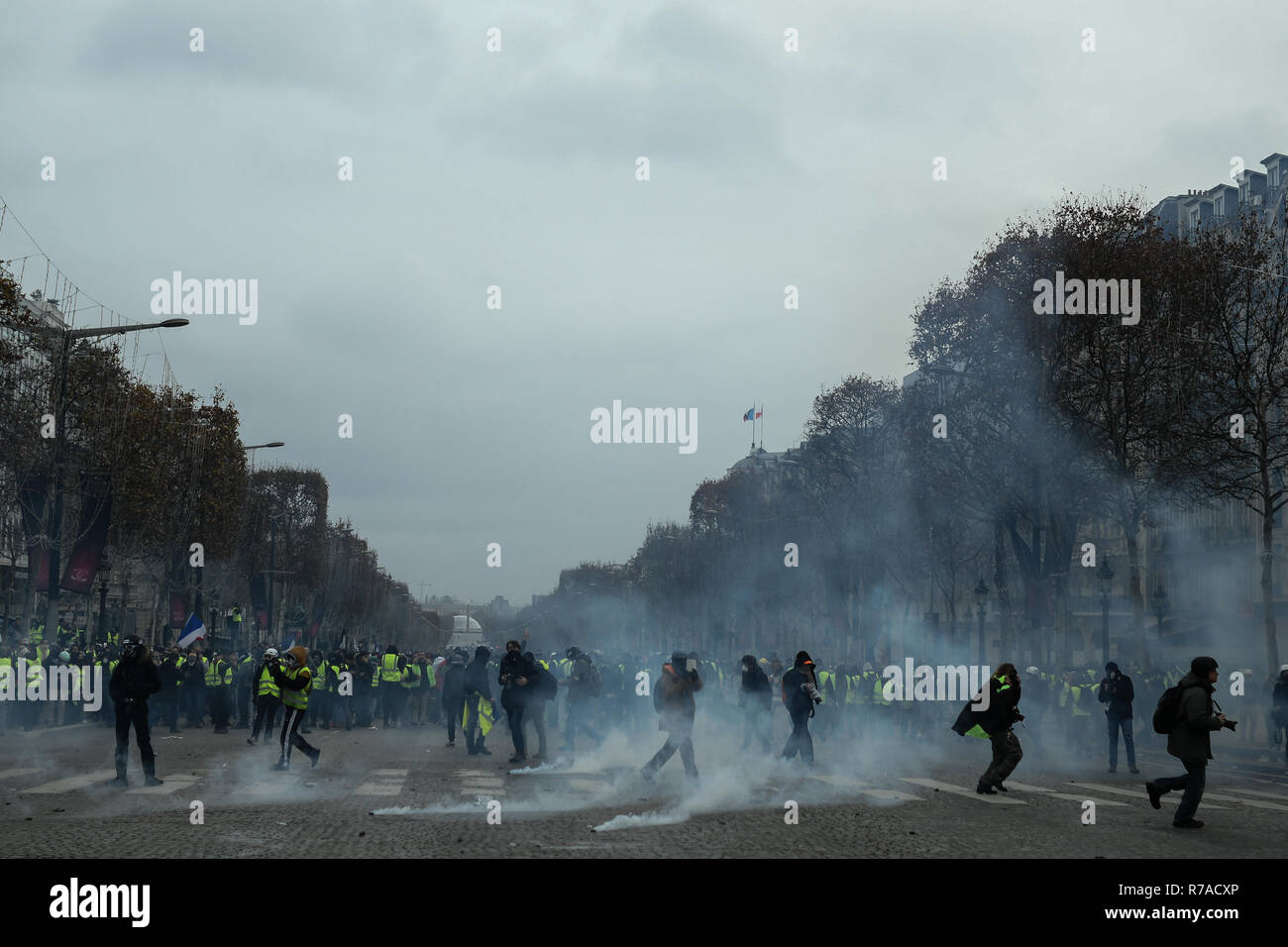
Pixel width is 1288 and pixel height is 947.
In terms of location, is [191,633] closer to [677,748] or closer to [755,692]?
[755,692]

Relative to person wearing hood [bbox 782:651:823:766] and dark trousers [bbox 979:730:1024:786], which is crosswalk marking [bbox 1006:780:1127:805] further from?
person wearing hood [bbox 782:651:823:766]

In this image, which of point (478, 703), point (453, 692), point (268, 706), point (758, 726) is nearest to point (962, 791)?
point (758, 726)

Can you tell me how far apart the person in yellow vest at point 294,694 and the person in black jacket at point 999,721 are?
8.59 metres

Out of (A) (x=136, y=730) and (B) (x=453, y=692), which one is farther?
(B) (x=453, y=692)

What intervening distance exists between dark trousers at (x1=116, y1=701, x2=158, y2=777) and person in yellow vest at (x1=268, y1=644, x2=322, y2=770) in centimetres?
198

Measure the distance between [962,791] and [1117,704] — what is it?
5537 millimetres

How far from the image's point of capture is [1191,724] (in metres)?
13.5

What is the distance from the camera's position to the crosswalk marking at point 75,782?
1652cm

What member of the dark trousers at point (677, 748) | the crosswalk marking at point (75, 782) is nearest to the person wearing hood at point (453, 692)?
the crosswalk marking at point (75, 782)

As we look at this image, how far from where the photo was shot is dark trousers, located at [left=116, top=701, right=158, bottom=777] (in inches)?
661

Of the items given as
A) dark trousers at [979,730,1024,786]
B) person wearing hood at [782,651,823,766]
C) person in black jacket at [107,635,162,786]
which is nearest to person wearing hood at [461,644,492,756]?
person wearing hood at [782,651,823,766]

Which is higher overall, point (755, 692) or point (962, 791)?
point (755, 692)

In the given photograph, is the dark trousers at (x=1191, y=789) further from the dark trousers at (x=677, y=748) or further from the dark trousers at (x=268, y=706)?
→ the dark trousers at (x=268, y=706)

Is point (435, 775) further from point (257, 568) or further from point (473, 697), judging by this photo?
point (257, 568)
